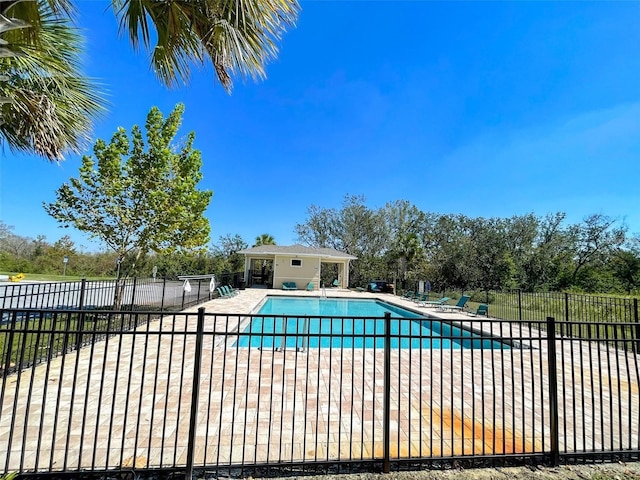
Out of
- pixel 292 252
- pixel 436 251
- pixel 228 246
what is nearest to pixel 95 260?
pixel 228 246

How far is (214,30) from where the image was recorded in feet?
9.72

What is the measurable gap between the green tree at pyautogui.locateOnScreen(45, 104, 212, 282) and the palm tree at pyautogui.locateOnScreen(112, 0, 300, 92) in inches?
255

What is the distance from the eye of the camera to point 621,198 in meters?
24.6

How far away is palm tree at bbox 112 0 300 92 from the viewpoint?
9.59 ft

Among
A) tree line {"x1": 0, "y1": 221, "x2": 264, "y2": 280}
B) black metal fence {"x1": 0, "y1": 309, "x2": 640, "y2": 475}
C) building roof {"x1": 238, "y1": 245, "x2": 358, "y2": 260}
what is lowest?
black metal fence {"x1": 0, "y1": 309, "x2": 640, "y2": 475}

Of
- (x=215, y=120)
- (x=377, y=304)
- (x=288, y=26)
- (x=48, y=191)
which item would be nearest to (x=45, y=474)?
(x=288, y=26)

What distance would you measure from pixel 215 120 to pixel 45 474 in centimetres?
1385

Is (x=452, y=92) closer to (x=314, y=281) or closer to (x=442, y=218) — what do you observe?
(x=314, y=281)

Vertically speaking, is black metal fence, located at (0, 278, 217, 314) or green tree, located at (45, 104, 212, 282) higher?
green tree, located at (45, 104, 212, 282)

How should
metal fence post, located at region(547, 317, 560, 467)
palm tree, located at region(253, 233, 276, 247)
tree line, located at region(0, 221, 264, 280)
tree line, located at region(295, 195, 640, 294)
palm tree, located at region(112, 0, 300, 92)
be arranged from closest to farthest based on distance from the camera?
1. metal fence post, located at region(547, 317, 560, 467)
2. palm tree, located at region(112, 0, 300, 92)
3. tree line, located at region(295, 195, 640, 294)
4. tree line, located at region(0, 221, 264, 280)
5. palm tree, located at region(253, 233, 276, 247)

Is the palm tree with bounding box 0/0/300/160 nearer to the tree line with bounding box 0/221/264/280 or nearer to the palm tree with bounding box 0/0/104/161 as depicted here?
the palm tree with bounding box 0/0/104/161

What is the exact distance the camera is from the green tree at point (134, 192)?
29.2 ft

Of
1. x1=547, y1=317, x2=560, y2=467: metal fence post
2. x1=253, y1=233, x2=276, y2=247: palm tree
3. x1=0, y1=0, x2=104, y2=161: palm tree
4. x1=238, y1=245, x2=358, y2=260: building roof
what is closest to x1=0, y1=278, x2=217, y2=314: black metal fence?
x1=0, y1=0, x2=104, y2=161: palm tree

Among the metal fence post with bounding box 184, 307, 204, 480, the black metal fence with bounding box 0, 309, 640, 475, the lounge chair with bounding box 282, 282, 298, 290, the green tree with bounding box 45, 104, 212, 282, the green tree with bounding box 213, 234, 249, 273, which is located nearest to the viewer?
the metal fence post with bounding box 184, 307, 204, 480
